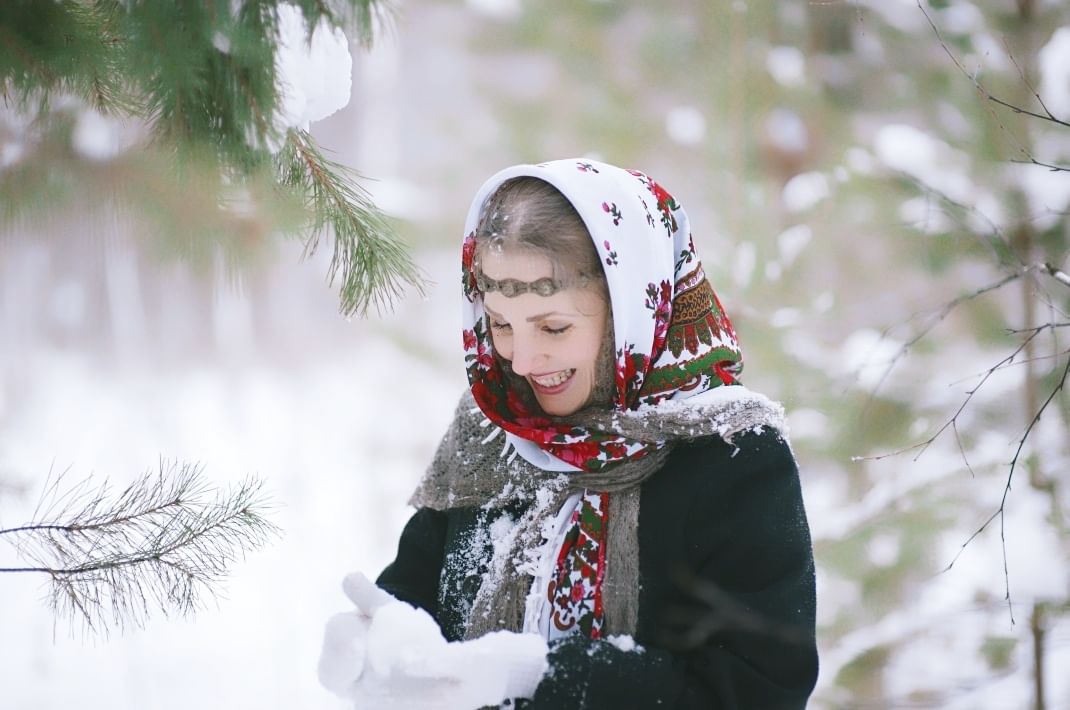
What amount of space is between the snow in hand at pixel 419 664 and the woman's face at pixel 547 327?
460 mm

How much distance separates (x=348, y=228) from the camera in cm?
164

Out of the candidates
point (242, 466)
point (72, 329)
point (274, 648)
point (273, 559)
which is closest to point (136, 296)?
point (72, 329)

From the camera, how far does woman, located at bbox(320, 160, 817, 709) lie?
152 centimetres

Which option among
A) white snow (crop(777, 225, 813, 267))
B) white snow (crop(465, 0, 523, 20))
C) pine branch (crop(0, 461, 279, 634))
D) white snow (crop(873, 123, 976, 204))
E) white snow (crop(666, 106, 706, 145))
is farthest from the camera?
white snow (crop(465, 0, 523, 20))

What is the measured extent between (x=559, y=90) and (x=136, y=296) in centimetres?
597

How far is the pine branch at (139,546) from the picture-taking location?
4.51 feet

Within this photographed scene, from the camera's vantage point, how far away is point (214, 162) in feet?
4.87

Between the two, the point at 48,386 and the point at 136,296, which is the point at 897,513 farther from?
the point at 136,296

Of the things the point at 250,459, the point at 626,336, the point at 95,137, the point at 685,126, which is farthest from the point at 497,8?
the point at 626,336

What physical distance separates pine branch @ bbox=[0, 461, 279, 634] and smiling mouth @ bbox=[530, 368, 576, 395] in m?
0.54

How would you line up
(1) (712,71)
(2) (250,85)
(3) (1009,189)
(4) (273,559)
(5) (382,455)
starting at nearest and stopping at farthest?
(2) (250,85), (3) (1009,189), (1) (712,71), (4) (273,559), (5) (382,455)

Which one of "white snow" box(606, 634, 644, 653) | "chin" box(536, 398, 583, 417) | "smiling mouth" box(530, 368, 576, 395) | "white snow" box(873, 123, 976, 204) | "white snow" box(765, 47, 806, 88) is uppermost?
"white snow" box(765, 47, 806, 88)

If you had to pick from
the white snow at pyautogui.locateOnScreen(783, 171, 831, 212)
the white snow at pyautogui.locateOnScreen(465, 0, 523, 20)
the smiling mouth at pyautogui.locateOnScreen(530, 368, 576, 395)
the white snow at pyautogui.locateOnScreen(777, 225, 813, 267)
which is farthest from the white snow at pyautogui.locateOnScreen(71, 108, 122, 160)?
the white snow at pyautogui.locateOnScreen(465, 0, 523, 20)

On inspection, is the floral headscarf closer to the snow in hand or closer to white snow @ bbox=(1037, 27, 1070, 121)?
the snow in hand
